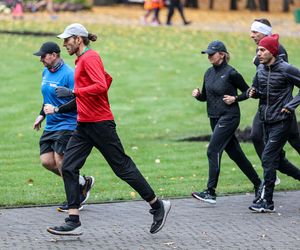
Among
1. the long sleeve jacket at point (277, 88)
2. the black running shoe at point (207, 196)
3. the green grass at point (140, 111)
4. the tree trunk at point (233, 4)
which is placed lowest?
the tree trunk at point (233, 4)

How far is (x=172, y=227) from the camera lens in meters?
10.2

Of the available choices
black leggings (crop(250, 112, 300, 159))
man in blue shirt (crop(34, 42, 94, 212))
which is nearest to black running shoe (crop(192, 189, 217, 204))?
black leggings (crop(250, 112, 300, 159))

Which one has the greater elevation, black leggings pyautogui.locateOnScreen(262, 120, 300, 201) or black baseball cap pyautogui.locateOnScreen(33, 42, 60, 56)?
black baseball cap pyautogui.locateOnScreen(33, 42, 60, 56)

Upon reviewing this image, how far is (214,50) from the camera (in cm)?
1149

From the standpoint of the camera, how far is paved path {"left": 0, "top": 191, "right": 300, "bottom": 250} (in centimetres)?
932

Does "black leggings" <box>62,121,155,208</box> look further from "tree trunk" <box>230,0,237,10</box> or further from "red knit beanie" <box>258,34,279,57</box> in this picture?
"tree trunk" <box>230,0,237,10</box>

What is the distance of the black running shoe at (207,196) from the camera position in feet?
37.8

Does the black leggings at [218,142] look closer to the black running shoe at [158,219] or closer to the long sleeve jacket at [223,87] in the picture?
the long sleeve jacket at [223,87]

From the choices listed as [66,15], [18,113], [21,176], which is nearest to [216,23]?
[66,15]

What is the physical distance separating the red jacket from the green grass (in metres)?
2.32

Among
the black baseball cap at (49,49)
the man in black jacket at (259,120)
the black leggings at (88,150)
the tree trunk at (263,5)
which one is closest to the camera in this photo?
the black leggings at (88,150)

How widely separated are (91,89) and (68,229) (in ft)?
4.36

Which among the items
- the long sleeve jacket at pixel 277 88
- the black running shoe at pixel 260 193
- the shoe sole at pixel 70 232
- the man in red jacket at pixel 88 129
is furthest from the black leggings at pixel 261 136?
the shoe sole at pixel 70 232

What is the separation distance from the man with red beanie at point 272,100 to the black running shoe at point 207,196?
23.6 inches
